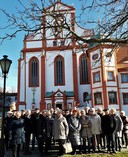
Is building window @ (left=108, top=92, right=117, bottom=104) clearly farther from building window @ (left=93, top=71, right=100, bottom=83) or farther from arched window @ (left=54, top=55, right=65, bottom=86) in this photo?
arched window @ (left=54, top=55, right=65, bottom=86)

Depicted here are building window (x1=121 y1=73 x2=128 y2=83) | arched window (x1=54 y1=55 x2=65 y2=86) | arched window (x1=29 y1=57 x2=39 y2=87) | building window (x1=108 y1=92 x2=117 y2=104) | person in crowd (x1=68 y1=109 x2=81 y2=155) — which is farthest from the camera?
arched window (x1=54 y1=55 x2=65 y2=86)

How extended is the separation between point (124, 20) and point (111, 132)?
4642 millimetres

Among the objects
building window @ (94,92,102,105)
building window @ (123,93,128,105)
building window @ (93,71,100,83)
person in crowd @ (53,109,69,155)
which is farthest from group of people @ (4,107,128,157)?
building window @ (93,71,100,83)

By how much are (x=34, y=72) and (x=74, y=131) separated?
116 feet

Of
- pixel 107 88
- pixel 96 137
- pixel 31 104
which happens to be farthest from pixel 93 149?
pixel 31 104

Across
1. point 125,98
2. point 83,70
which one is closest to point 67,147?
point 125,98

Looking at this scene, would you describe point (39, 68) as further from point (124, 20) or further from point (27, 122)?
point (124, 20)

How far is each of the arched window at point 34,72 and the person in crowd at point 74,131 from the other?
3415cm

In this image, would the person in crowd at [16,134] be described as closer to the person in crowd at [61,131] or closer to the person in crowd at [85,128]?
the person in crowd at [61,131]

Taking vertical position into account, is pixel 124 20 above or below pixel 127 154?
above

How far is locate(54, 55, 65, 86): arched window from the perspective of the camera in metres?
43.9

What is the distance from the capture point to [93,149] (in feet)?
32.3

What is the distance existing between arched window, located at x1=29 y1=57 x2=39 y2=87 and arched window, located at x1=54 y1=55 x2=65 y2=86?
11.3ft

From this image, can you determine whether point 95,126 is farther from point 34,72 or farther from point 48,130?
point 34,72
